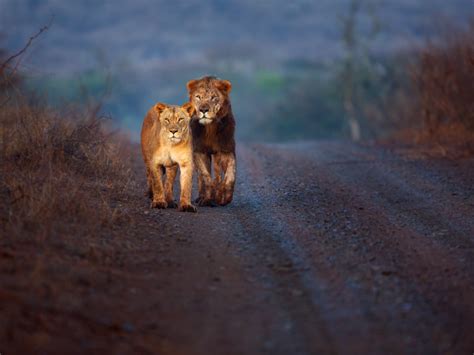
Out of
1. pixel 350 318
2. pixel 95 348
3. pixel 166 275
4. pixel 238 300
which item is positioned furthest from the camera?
pixel 166 275

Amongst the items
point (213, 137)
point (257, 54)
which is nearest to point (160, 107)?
point (213, 137)

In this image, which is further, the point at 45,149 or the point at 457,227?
the point at 45,149

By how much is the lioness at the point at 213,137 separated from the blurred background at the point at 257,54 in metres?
2.00

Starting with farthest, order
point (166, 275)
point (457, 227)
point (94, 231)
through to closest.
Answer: point (457, 227)
point (94, 231)
point (166, 275)

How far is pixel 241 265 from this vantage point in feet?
21.6

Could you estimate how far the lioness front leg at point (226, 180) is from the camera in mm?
9375

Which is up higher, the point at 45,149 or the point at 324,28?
the point at 324,28

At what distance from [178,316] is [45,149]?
452 centimetres

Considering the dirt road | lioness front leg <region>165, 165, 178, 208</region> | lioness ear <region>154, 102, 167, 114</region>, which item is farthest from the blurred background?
the dirt road

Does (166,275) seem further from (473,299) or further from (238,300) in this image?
(473,299)

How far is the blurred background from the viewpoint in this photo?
1150 inches

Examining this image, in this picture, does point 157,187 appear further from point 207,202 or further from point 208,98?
point 208,98

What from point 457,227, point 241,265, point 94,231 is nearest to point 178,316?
point 241,265

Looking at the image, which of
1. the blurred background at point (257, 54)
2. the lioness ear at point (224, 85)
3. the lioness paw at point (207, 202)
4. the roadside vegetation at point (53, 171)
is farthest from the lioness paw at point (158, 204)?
the blurred background at point (257, 54)
